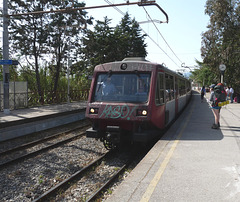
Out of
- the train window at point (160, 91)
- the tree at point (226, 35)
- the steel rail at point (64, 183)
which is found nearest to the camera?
the steel rail at point (64, 183)

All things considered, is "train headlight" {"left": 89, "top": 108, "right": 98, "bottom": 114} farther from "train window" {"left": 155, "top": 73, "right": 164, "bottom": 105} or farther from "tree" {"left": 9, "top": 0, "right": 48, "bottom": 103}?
"tree" {"left": 9, "top": 0, "right": 48, "bottom": 103}

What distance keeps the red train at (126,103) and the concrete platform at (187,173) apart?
0.74 m

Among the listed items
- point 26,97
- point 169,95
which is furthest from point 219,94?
point 26,97

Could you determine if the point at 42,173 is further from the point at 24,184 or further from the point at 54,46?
the point at 54,46

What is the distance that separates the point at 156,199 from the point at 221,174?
156cm

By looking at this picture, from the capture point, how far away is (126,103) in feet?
21.4

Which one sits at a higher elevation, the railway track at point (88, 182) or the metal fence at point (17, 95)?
the metal fence at point (17, 95)

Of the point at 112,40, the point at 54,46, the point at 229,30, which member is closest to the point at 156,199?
the point at 54,46

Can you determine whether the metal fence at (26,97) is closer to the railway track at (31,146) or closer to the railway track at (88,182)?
the railway track at (31,146)

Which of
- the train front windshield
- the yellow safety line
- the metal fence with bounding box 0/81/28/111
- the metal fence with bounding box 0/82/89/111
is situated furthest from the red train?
the metal fence with bounding box 0/81/28/111

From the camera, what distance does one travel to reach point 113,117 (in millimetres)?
6438

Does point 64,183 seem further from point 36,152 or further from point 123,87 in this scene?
point 123,87

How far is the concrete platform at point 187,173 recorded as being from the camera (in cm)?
349

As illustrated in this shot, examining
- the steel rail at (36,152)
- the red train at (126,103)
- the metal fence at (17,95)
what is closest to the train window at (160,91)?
the red train at (126,103)
